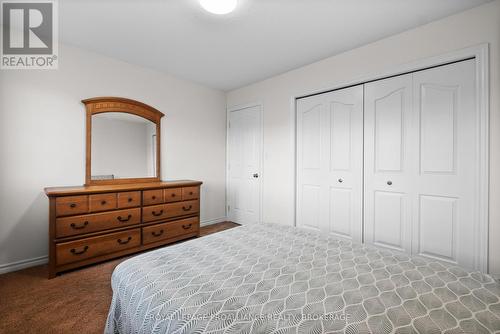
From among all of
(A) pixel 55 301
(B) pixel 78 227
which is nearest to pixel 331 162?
(B) pixel 78 227

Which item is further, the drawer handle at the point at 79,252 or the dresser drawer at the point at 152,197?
the dresser drawer at the point at 152,197

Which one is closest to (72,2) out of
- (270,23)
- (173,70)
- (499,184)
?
(173,70)

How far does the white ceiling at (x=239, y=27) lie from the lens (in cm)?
196

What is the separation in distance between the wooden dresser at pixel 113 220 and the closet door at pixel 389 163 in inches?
89.3

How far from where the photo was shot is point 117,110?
296 centimetres

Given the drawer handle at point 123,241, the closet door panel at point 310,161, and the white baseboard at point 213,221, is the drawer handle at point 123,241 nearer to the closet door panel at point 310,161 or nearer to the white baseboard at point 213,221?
the white baseboard at point 213,221

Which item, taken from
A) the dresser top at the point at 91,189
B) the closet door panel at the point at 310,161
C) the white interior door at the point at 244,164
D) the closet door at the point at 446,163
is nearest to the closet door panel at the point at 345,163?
the closet door panel at the point at 310,161

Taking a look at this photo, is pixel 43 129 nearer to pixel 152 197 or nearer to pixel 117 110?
pixel 117 110

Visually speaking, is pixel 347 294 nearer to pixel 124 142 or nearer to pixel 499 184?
pixel 499 184

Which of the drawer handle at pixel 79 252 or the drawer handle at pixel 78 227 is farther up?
the drawer handle at pixel 78 227

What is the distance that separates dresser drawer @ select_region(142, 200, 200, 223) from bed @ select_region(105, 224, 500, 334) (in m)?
1.41

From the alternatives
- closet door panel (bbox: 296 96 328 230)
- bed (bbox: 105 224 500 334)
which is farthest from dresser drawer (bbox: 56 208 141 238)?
closet door panel (bbox: 296 96 328 230)

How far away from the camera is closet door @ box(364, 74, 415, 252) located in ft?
7.71

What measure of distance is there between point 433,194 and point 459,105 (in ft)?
2.74
